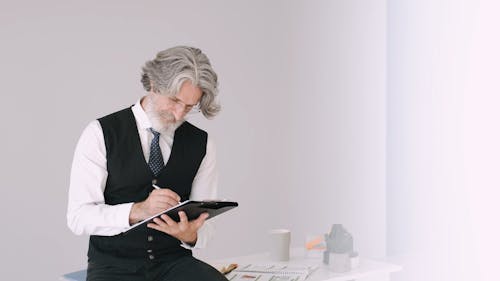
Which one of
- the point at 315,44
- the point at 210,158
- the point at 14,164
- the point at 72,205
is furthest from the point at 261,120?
the point at 72,205

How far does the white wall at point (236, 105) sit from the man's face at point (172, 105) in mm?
1647

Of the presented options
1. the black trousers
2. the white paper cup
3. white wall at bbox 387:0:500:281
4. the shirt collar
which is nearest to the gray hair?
the shirt collar

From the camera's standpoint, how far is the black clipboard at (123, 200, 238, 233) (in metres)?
1.99

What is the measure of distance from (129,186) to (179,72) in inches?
17.4

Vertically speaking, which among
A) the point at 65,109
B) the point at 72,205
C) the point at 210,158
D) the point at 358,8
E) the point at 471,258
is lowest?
the point at 471,258

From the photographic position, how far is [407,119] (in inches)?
167

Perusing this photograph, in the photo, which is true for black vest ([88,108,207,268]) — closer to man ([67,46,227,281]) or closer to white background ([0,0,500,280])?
man ([67,46,227,281])

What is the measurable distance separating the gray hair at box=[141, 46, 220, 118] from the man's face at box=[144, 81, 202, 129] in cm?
2

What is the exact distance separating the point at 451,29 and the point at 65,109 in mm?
2392

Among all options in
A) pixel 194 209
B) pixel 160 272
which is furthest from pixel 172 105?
pixel 160 272

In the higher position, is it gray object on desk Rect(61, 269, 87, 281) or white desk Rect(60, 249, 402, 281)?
white desk Rect(60, 249, 402, 281)

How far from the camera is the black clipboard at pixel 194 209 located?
1.99 meters

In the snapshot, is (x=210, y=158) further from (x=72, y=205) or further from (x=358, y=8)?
(x=358, y=8)

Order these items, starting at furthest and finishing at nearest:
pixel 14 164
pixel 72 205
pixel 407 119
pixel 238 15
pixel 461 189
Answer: pixel 238 15
pixel 407 119
pixel 461 189
pixel 14 164
pixel 72 205
